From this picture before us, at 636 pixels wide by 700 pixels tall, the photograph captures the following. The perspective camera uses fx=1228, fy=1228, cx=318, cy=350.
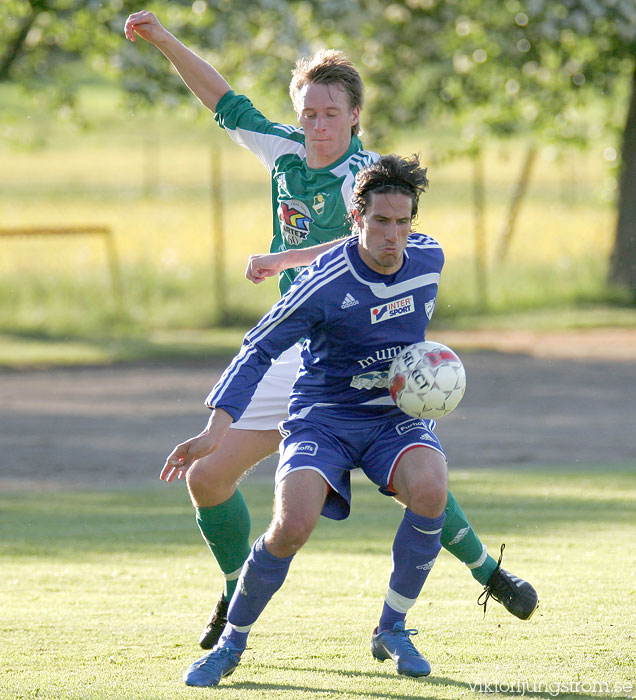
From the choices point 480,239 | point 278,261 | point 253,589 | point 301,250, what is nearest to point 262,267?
point 278,261

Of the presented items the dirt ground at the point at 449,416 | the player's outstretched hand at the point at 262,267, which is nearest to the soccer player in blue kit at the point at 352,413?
Answer: the player's outstretched hand at the point at 262,267

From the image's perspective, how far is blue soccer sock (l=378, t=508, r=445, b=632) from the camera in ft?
14.5

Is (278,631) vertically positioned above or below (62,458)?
above

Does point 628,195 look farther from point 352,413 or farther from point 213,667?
point 213,667

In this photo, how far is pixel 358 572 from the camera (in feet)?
20.0

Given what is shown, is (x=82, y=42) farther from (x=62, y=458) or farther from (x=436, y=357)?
(x=436, y=357)

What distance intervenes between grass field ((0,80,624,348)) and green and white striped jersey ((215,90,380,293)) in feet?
37.1

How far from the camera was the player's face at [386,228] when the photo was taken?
4398 mm

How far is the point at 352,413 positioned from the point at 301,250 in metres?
0.66

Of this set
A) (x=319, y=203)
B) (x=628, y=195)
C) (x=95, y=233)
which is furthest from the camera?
(x=628, y=195)

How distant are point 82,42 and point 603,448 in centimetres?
1001

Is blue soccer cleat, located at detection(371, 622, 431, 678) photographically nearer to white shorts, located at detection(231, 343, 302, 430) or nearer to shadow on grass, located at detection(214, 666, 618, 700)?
shadow on grass, located at detection(214, 666, 618, 700)

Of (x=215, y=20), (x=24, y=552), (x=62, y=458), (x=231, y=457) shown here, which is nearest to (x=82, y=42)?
(x=215, y=20)

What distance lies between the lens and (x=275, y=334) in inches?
174
